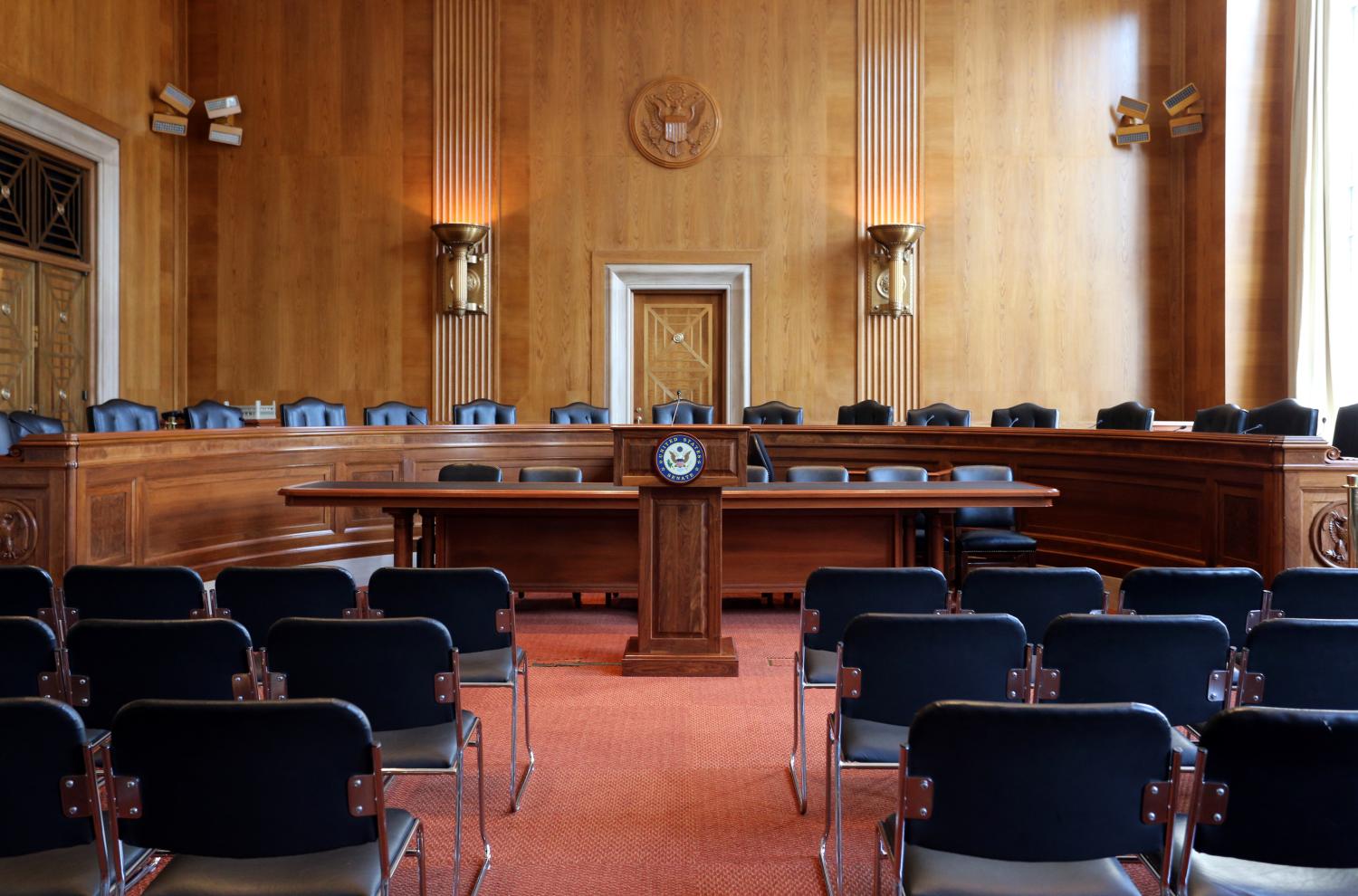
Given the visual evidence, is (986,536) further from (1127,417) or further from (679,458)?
(679,458)

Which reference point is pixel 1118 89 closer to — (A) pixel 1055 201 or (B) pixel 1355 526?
(A) pixel 1055 201

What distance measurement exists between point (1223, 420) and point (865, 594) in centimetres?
467

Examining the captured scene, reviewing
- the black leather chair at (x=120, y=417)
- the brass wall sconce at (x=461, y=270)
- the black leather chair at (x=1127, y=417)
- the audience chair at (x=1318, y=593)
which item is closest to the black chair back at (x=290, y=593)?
the audience chair at (x=1318, y=593)

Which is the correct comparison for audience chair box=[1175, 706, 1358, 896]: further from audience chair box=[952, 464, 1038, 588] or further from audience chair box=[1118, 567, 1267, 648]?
audience chair box=[952, 464, 1038, 588]

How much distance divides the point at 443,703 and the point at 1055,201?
9.72 m

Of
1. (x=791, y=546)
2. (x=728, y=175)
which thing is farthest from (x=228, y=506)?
(x=728, y=175)

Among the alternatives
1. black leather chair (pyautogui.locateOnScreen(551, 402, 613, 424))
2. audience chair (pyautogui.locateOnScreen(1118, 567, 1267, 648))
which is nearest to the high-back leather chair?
black leather chair (pyautogui.locateOnScreen(551, 402, 613, 424))

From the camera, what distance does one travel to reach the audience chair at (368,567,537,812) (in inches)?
128

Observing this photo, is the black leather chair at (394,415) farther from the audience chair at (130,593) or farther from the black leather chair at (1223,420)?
the black leather chair at (1223,420)

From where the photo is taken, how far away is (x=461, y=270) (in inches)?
404

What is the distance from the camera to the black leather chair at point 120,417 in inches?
254

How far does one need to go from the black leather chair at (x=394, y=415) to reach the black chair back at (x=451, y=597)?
554 centimetres

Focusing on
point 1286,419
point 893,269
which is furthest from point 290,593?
point 893,269

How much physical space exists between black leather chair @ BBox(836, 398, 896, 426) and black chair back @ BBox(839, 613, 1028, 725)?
625 centimetres
